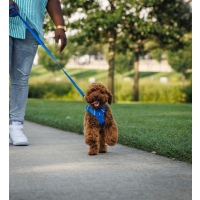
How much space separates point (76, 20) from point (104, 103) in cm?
1561

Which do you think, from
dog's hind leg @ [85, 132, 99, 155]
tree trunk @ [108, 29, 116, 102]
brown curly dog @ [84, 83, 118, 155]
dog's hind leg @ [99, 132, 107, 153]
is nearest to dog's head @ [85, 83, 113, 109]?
brown curly dog @ [84, 83, 118, 155]

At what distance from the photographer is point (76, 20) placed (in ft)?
68.8

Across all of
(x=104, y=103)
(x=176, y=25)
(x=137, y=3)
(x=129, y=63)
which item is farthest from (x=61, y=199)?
(x=129, y=63)

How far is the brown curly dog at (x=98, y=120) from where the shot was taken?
5605mm

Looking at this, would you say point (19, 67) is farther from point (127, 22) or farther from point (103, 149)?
point (127, 22)

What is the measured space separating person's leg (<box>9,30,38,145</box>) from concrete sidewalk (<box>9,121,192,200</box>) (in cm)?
26

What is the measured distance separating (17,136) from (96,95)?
1.31 m

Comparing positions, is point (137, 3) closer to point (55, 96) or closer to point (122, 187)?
point (55, 96)

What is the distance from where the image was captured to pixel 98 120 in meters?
5.79

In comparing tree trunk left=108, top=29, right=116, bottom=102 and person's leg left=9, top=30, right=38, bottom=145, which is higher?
tree trunk left=108, top=29, right=116, bottom=102

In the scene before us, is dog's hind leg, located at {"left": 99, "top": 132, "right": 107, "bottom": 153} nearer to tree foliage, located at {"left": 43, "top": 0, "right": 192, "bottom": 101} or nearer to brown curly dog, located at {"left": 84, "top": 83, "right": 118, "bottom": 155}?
brown curly dog, located at {"left": 84, "top": 83, "right": 118, "bottom": 155}

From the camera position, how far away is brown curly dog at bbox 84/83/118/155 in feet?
18.4

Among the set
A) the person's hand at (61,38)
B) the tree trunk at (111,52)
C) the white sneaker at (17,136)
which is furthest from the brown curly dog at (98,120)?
the tree trunk at (111,52)
